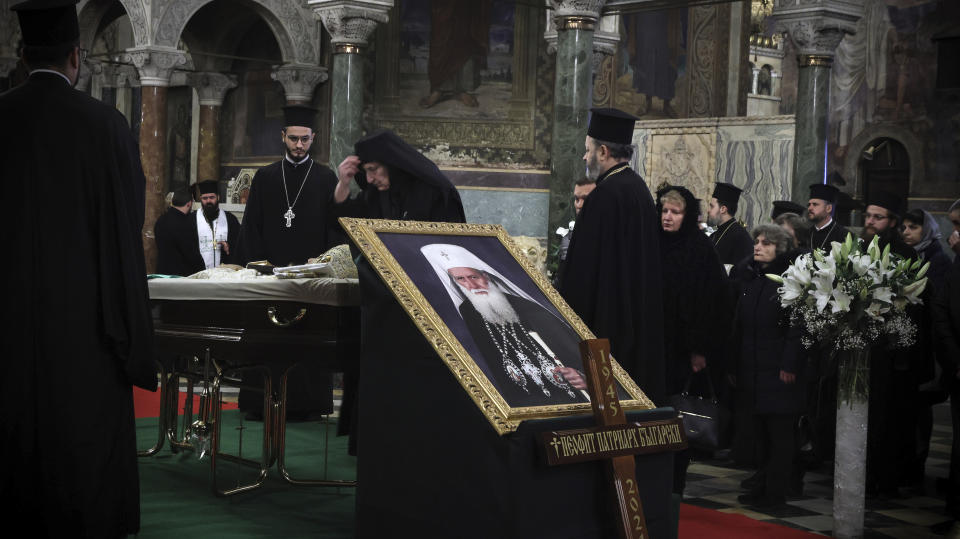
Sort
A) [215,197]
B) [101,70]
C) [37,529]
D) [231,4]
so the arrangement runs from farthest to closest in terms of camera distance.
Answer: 1. [101,70]
2. [231,4]
3. [215,197]
4. [37,529]

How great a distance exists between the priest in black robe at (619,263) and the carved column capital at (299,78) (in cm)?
1190

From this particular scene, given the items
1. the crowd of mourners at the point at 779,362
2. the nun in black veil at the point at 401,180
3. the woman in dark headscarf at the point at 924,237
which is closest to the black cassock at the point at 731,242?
the crowd of mourners at the point at 779,362

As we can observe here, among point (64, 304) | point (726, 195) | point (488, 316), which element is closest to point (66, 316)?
point (64, 304)

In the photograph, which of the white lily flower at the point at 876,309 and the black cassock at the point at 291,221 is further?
the black cassock at the point at 291,221

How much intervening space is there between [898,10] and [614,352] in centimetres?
1517

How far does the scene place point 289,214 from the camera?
22.2 ft

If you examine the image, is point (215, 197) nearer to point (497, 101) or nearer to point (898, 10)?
point (497, 101)

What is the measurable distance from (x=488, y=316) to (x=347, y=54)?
10199 mm

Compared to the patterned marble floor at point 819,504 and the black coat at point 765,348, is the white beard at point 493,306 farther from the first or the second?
the black coat at point 765,348

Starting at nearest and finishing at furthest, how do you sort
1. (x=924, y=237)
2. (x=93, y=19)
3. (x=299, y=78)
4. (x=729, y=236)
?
(x=924, y=237), (x=729, y=236), (x=299, y=78), (x=93, y=19)

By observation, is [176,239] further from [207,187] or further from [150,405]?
[150,405]

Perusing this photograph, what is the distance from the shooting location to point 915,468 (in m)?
6.33

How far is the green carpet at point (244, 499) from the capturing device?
4.43m

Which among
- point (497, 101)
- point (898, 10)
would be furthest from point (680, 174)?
point (898, 10)
